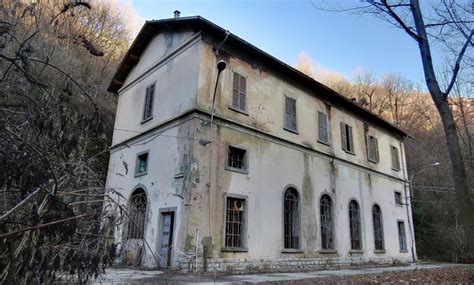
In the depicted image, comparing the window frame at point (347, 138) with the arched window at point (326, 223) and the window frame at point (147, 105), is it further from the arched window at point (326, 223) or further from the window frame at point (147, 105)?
Answer: the window frame at point (147, 105)

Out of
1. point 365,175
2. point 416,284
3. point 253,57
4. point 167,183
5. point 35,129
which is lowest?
point 416,284

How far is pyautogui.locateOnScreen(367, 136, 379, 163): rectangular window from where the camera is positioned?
1981cm

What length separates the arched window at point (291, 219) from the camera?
13.6m

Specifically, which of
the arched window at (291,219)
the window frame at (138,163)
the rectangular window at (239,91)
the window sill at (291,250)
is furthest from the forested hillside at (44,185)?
the arched window at (291,219)

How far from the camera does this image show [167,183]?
11.7 m

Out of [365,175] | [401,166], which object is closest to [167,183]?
[365,175]

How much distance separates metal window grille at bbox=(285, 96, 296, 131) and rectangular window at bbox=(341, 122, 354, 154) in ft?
12.8

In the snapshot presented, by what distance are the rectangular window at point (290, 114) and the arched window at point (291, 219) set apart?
107 inches

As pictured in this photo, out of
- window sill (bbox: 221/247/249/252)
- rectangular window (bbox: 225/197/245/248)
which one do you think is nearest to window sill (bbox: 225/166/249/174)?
rectangular window (bbox: 225/197/245/248)

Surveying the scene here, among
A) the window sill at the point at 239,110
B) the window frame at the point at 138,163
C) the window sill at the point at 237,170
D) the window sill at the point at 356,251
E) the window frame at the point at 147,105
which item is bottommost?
the window sill at the point at 356,251

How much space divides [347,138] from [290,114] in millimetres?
4745

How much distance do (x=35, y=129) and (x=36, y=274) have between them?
124 cm

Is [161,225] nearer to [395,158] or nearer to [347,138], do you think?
[347,138]

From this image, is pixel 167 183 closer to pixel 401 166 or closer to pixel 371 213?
pixel 371 213
